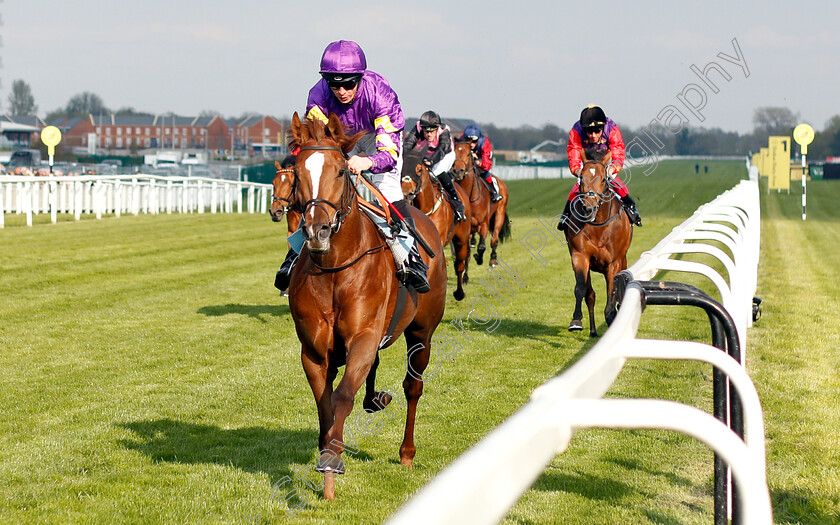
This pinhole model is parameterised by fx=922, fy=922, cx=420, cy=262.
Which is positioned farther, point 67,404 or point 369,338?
point 67,404

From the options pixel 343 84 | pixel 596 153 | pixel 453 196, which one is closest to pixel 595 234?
pixel 596 153

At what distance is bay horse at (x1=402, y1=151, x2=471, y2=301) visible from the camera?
10.5 meters

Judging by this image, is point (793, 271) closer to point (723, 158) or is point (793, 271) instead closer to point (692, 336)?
point (692, 336)

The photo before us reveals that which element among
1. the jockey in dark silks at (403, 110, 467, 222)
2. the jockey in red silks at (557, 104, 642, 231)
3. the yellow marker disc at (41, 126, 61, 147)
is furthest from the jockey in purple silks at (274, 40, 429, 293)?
the yellow marker disc at (41, 126, 61, 147)

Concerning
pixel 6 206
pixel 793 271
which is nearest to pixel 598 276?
pixel 793 271

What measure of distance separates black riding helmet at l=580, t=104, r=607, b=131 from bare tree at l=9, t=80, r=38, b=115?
6044 inches

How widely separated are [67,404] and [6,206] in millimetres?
17358

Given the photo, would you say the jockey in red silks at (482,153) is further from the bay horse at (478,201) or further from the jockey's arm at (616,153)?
the jockey's arm at (616,153)

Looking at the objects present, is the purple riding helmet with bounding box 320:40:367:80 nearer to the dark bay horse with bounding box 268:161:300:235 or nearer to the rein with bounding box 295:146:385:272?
the rein with bounding box 295:146:385:272

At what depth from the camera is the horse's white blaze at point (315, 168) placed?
3.95 meters

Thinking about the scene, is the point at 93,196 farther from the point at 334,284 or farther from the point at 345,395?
the point at 345,395

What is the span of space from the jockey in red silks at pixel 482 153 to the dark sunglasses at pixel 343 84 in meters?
10.2

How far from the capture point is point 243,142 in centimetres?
13138

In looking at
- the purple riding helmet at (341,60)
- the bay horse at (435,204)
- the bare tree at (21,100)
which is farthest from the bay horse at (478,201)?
the bare tree at (21,100)
